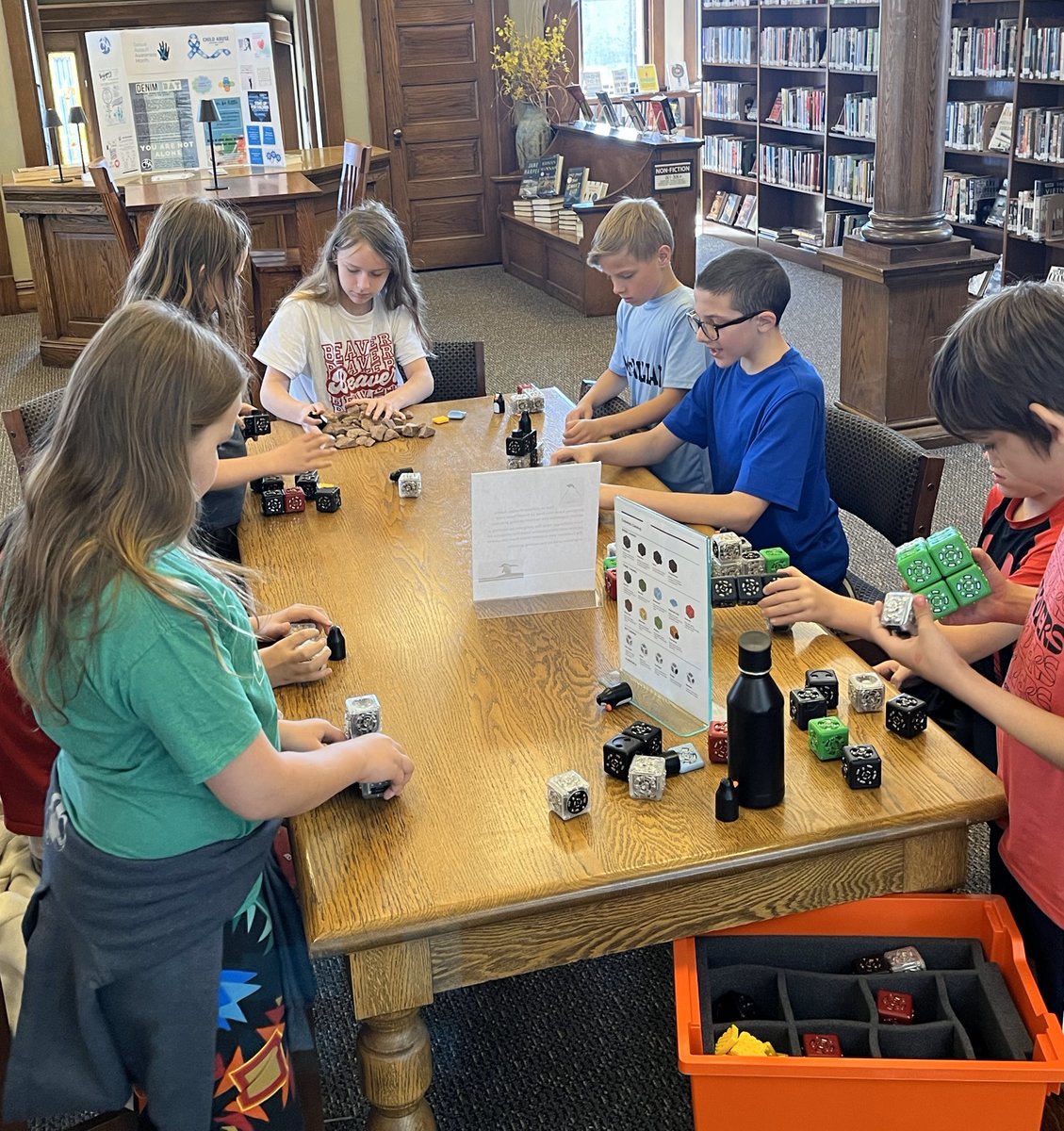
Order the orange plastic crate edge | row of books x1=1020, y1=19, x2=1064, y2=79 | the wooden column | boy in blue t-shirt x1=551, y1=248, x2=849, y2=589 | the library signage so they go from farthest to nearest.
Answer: the library signage
row of books x1=1020, y1=19, x2=1064, y2=79
the wooden column
boy in blue t-shirt x1=551, y1=248, x2=849, y2=589
the orange plastic crate edge

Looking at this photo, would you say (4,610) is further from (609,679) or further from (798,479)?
(798,479)

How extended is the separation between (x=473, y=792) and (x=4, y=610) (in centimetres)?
61

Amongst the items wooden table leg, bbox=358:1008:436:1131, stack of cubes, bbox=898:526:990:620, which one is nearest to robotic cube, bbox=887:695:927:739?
stack of cubes, bbox=898:526:990:620

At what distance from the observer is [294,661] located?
1.92 metres

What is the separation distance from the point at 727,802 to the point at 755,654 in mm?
199

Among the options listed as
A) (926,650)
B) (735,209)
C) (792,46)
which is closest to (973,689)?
(926,650)

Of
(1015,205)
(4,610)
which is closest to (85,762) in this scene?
(4,610)

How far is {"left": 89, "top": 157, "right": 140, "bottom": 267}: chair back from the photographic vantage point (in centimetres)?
587

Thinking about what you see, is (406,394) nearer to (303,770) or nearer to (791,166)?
(303,770)

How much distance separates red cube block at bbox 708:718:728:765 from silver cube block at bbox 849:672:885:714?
22 centimetres

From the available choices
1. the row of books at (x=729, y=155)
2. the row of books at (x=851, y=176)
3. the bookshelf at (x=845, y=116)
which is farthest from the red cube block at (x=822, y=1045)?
the row of books at (x=729, y=155)

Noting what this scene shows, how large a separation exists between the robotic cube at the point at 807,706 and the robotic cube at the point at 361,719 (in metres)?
0.57

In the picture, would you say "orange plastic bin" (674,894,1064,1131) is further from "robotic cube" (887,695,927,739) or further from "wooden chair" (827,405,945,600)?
"wooden chair" (827,405,945,600)

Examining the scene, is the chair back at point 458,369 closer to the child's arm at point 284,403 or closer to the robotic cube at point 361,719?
the child's arm at point 284,403
